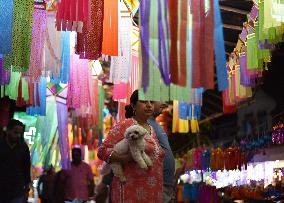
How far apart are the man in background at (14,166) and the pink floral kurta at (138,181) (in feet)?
8.00

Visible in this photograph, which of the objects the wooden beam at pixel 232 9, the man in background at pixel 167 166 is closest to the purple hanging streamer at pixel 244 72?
the wooden beam at pixel 232 9

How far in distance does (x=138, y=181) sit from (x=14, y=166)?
2.75m

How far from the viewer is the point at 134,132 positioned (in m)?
3.67

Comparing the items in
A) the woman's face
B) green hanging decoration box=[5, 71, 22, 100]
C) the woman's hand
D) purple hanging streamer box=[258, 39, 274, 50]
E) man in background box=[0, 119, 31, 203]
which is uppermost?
purple hanging streamer box=[258, 39, 274, 50]

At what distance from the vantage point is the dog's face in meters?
3.66

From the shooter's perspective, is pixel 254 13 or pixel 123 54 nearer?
pixel 123 54

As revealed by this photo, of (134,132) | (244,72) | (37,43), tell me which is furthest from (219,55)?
(244,72)

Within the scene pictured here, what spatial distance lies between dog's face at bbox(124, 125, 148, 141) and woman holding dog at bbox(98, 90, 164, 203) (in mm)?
125

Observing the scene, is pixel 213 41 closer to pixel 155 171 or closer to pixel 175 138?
pixel 155 171

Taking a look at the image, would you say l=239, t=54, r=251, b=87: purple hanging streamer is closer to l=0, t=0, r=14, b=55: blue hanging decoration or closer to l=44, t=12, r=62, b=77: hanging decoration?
l=44, t=12, r=62, b=77: hanging decoration

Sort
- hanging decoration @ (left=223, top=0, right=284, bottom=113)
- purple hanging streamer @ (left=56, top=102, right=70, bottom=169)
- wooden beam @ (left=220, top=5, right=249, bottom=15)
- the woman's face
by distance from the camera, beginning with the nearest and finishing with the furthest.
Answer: the woman's face → hanging decoration @ (left=223, top=0, right=284, bottom=113) → wooden beam @ (left=220, top=5, right=249, bottom=15) → purple hanging streamer @ (left=56, top=102, right=70, bottom=169)

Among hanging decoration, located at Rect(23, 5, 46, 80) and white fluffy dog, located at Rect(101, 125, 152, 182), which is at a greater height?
hanging decoration, located at Rect(23, 5, 46, 80)

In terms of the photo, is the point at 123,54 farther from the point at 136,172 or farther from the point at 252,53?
the point at 136,172

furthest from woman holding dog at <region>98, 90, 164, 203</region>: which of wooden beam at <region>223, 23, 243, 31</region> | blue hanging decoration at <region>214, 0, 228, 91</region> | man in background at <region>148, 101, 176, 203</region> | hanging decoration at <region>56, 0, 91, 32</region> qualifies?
wooden beam at <region>223, 23, 243, 31</region>
